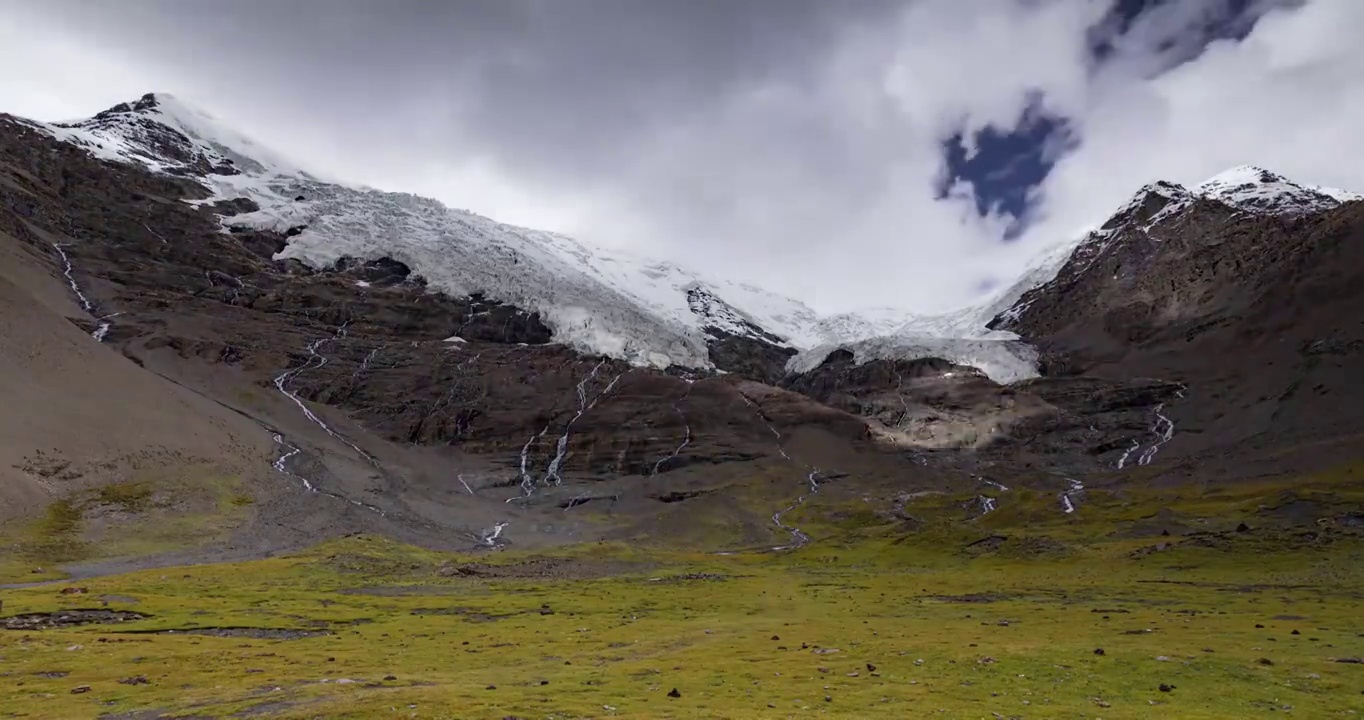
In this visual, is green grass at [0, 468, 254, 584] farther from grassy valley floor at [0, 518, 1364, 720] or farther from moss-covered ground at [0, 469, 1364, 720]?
grassy valley floor at [0, 518, 1364, 720]

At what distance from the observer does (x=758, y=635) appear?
5797 centimetres

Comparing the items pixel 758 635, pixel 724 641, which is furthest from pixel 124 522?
pixel 758 635

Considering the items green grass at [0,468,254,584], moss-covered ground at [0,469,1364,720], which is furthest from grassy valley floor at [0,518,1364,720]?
green grass at [0,468,254,584]

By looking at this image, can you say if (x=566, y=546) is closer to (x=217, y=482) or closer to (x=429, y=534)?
(x=429, y=534)

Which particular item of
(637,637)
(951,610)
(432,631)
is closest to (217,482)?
(432,631)

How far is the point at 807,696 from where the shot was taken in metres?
34.1

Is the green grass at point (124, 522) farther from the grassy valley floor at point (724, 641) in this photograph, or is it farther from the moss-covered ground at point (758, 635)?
the grassy valley floor at point (724, 641)

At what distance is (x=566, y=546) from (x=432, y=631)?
106 m

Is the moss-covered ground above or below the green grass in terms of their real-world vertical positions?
above

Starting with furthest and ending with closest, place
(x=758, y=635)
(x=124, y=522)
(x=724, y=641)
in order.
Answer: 1. (x=124, y=522)
2. (x=758, y=635)
3. (x=724, y=641)

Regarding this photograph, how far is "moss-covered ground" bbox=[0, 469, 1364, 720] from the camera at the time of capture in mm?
32562

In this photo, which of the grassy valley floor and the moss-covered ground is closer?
the grassy valley floor

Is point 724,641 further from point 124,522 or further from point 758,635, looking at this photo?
point 124,522

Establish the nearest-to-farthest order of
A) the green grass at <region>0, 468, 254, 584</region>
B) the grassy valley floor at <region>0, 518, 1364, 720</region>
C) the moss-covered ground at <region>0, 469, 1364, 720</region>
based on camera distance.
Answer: the grassy valley floor at <region>0, 518, 1364, 720</region> → the moss-covered ground at <region>0, 469, 1364, 720</region> → the green grass at <region>0, 468, 254, 584</region>
